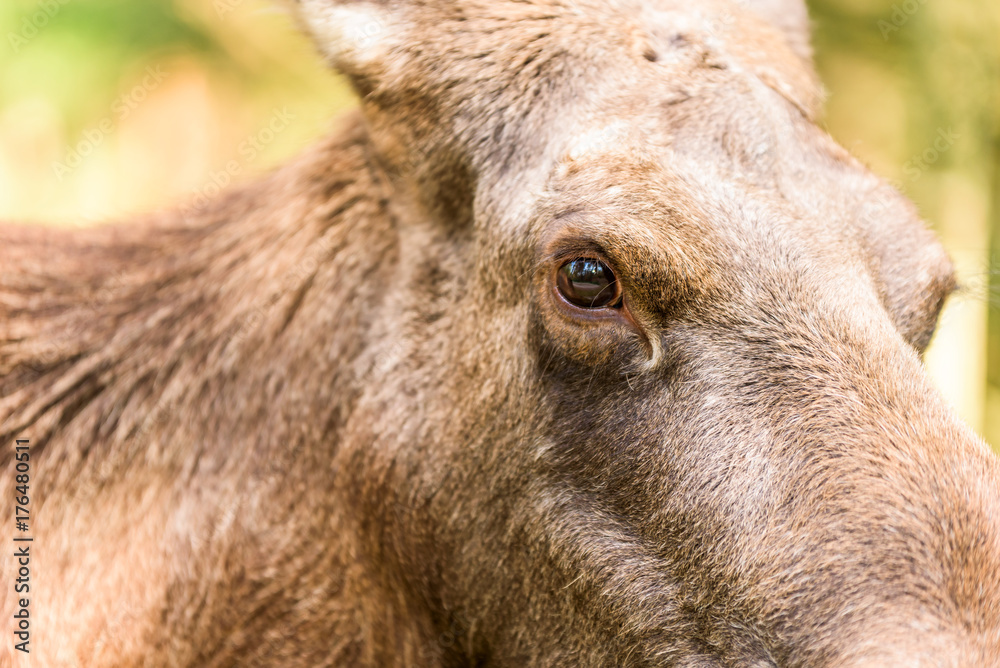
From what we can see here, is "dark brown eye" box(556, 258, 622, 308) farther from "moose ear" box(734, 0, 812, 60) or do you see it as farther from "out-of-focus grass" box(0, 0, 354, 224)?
"out-of-focus grass" box(0, 0, 354, 224)

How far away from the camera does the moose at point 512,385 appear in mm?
2838

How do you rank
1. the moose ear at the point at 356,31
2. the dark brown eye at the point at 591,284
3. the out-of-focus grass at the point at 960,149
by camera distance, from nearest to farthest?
the dark brown eye at the point at 591,284 < the moose ear at the point at 356,31 < the out-of-focus grass at the point at 960,149

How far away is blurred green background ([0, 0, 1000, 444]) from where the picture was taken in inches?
368

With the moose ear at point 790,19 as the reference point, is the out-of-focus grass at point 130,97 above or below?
below

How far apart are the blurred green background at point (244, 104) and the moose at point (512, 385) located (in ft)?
14.6

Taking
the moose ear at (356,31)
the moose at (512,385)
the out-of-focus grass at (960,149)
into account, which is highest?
the moose ear at (356,31)

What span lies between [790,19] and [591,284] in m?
2.27

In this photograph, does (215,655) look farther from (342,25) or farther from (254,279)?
(342,25)

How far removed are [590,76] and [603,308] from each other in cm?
92

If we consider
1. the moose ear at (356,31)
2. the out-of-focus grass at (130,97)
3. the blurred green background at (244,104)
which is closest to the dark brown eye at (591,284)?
the moose ear at (356,31)

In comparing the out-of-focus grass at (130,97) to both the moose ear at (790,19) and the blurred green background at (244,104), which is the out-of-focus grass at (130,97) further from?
the moose ear at (790,19)

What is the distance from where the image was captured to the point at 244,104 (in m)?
12.9

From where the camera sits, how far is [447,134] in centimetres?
356

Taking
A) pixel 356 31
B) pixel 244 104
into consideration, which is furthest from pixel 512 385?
pixel 244 104
